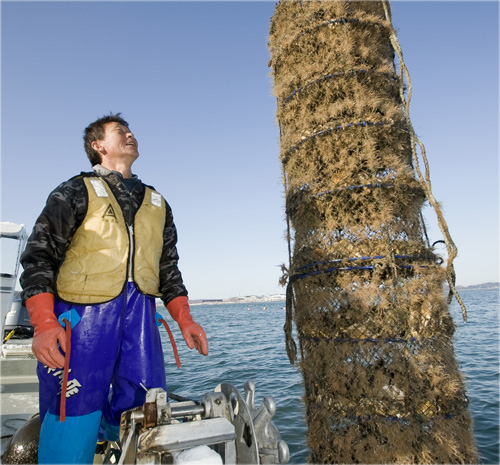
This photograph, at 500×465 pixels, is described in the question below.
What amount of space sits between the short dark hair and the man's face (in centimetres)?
7

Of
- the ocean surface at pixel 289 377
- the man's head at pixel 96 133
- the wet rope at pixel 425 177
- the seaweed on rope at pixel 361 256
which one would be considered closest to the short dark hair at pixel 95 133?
the man's head at pixel 96 133

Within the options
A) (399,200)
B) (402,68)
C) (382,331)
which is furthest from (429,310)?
(402,68)

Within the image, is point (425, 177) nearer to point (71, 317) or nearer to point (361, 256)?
point (361, 256)

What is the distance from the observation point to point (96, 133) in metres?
3.02

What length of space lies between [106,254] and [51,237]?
373 millimetres

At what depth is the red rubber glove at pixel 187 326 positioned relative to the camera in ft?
8.82

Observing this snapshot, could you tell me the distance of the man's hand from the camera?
2684 millimetres

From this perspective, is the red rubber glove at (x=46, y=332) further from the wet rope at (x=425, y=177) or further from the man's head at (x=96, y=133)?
the wet rope at (x=425, y=177)

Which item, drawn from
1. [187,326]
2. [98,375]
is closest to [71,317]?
[98,375]

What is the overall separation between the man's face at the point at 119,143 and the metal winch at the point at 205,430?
1993mm

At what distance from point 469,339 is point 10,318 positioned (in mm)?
15795

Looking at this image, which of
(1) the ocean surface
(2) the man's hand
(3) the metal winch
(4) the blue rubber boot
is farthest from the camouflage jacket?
(1) the ocean surface

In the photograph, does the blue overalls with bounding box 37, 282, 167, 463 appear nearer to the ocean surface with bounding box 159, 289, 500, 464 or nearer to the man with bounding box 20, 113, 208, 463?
the man with bounding box 20, 113, 208, 463

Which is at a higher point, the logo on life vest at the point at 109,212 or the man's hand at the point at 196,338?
the logo on life vest at the point at 109,212
